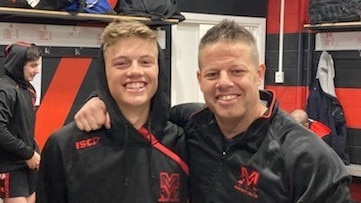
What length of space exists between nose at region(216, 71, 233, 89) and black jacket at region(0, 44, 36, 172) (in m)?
2.61

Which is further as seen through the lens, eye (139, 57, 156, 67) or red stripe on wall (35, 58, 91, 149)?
red stripe on wall (35, 58, 91, 149)

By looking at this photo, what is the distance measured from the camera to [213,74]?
1793mm

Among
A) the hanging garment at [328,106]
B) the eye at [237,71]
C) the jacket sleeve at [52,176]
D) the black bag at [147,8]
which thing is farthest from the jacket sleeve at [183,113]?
the hanging garment at [328,106]

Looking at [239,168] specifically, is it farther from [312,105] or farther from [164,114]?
[312,105]

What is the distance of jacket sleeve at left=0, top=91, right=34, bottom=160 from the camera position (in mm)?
4004

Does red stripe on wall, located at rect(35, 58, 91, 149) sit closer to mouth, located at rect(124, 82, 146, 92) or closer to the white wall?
the white wall

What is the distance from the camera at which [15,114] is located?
414 centimetres

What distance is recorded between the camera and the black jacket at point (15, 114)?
4039 mm

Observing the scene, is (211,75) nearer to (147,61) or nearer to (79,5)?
(147,61)

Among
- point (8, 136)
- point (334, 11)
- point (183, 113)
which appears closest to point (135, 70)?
point (183, 113)

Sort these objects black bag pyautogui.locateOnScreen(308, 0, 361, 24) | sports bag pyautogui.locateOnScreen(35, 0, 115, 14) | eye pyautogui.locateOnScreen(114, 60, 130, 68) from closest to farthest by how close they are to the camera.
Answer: eye pyautogui.locateOnScreen(114, 60, 130, 68) < sports bag pyautogui.locateOnScreen(35, 0, 115, 14) < black bag pyautogui.locateOnScreen(308, 0, 361, 24)

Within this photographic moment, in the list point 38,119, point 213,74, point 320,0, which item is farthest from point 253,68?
point 320,0

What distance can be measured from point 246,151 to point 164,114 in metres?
0.34

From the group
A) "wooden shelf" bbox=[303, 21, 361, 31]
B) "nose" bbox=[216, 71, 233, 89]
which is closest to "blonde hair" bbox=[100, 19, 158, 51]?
"nose" bbox=[216, 71, 233, 89]
